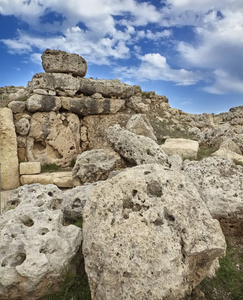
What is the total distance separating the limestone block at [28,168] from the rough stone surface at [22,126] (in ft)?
3.14

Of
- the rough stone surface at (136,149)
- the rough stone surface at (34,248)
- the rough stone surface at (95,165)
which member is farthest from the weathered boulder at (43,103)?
the rough stone surface at (34,248)

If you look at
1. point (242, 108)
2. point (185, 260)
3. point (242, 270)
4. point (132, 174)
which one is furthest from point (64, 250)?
point (242, 108)

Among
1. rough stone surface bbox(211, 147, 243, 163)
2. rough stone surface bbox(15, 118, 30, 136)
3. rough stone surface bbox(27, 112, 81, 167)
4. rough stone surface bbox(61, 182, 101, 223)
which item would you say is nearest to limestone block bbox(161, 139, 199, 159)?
rough stone surface bbox(211, 147, 243, 163)

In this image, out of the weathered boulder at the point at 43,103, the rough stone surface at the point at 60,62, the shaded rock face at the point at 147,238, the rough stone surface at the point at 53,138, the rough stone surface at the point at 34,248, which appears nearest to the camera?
the shaded rock face at the point at 147,238

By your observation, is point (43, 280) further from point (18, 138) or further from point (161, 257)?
point (18, 138)

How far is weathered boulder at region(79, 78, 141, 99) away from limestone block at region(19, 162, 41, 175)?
2995 mm

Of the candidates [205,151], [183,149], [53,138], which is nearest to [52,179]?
[53,138]

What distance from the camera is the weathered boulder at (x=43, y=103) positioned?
7153mm

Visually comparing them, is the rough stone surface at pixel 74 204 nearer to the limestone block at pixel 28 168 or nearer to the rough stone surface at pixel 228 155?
the limestone block at pixel 28 168

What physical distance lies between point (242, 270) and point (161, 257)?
1708 mm

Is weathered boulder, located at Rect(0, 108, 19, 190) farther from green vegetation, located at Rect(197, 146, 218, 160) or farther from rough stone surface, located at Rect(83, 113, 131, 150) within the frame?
green vegetation, located at Rect(197, 146, 218, 160)

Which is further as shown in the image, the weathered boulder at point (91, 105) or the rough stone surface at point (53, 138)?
the weathered boulder at point (91, 105)

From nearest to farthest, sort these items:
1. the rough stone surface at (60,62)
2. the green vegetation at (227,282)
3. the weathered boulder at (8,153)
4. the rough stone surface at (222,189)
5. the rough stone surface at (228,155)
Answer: the green vegetation at (227,282)
the rough stone surface at (222,189)
the rough stone surface at (228,155)
the weathered boulder at (8,153)
the rough stone surface at (60,62)

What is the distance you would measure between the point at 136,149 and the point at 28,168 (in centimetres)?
347
